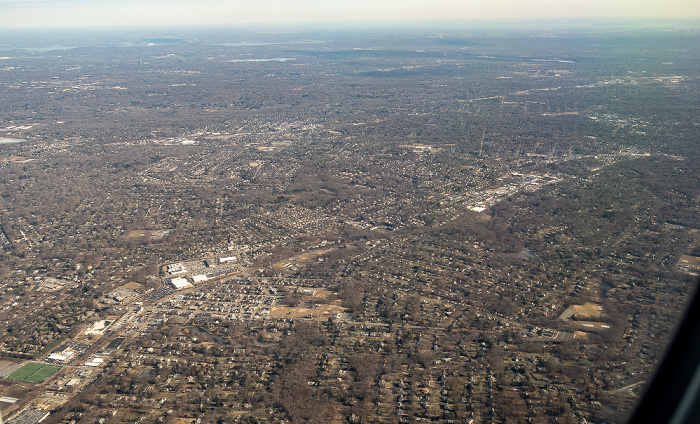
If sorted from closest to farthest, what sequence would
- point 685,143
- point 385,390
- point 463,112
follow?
point 385,390, point 685,143, point 463,112

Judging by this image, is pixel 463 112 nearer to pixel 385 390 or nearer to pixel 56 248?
pixel 56 248

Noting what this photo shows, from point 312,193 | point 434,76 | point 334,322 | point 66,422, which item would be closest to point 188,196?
point 312,193

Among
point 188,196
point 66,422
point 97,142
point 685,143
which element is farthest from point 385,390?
point 97,142

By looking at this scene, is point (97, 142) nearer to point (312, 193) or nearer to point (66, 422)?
point (312, 193)

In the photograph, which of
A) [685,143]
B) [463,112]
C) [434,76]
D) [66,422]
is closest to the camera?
[66,422]

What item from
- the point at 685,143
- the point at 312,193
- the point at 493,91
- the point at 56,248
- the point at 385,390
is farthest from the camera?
the point at 493,91

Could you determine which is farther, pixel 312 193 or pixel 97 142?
pixel 97 142
